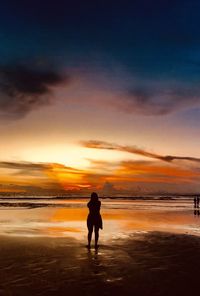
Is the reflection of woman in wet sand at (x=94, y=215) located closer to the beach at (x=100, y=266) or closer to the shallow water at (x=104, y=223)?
the beach at (x=100, y=266)

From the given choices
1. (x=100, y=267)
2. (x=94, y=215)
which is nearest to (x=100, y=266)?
(x=100, y=267)

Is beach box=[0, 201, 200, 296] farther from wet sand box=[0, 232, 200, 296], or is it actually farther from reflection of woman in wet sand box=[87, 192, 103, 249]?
reflection of woman in wet sand box=[87, 192, 103, 249]

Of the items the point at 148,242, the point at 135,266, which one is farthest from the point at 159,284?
the point at 148,242

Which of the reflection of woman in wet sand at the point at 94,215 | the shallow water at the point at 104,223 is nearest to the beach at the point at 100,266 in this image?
the reflection of woman in wet sand at the point at 94,215

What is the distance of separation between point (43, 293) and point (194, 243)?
37.7 feet

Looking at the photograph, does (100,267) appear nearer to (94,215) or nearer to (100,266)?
(100,266)

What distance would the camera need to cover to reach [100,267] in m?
13.1

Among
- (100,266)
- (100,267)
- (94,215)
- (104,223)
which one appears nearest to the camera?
(100,267)

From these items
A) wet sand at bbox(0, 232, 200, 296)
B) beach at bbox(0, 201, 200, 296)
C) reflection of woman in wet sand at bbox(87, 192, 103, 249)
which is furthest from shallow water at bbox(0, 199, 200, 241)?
wet sand at bbox(0, 232, 200, 296)

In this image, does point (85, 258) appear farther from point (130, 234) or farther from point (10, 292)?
point (130, 234)

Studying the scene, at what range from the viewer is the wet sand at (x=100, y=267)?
1038 centimetres

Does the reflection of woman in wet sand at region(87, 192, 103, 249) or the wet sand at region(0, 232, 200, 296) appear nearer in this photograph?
the wet sand at region(0, 232, 200, 296)

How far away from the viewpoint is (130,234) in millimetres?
23578

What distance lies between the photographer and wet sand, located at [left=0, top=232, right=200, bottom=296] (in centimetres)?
1038
